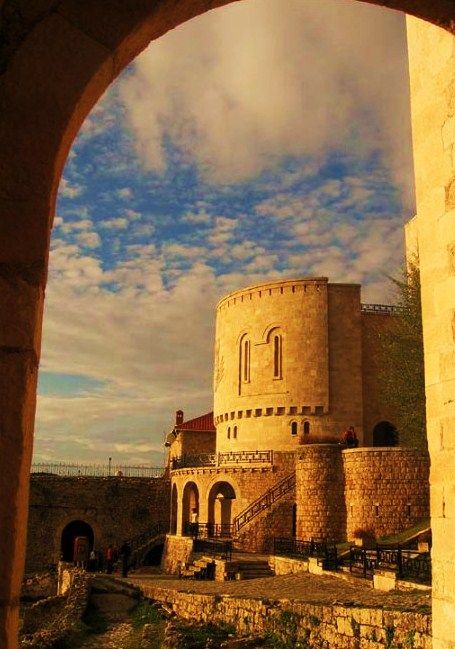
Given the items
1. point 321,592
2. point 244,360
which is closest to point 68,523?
point 244,360

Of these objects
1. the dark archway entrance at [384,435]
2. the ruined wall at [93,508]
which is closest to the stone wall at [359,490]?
the dark archway entrance at [384,435]

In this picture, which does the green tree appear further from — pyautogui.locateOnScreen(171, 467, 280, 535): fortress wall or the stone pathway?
the stone pathway

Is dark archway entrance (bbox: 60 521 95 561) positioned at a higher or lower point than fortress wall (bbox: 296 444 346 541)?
lower

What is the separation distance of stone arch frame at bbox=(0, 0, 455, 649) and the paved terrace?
31.1ft

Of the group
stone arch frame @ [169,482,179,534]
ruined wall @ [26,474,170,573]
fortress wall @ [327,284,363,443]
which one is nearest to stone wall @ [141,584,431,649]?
fortress wall @ [327,284,363,443]

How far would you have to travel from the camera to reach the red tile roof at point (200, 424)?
154ft

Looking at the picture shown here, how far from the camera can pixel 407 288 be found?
23.8 m

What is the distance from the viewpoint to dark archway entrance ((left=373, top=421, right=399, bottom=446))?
35.4 metres

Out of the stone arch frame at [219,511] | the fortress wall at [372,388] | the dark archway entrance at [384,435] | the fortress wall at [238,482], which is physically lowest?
the stone arch frame at [219,511]

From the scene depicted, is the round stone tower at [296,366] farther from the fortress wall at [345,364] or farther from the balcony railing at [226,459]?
the balcony railing at [226,459]

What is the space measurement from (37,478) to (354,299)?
68.1ft

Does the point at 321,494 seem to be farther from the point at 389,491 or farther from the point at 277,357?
the point at 277,357

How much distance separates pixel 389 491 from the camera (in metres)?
24.4

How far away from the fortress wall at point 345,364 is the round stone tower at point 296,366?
0.05 metres
